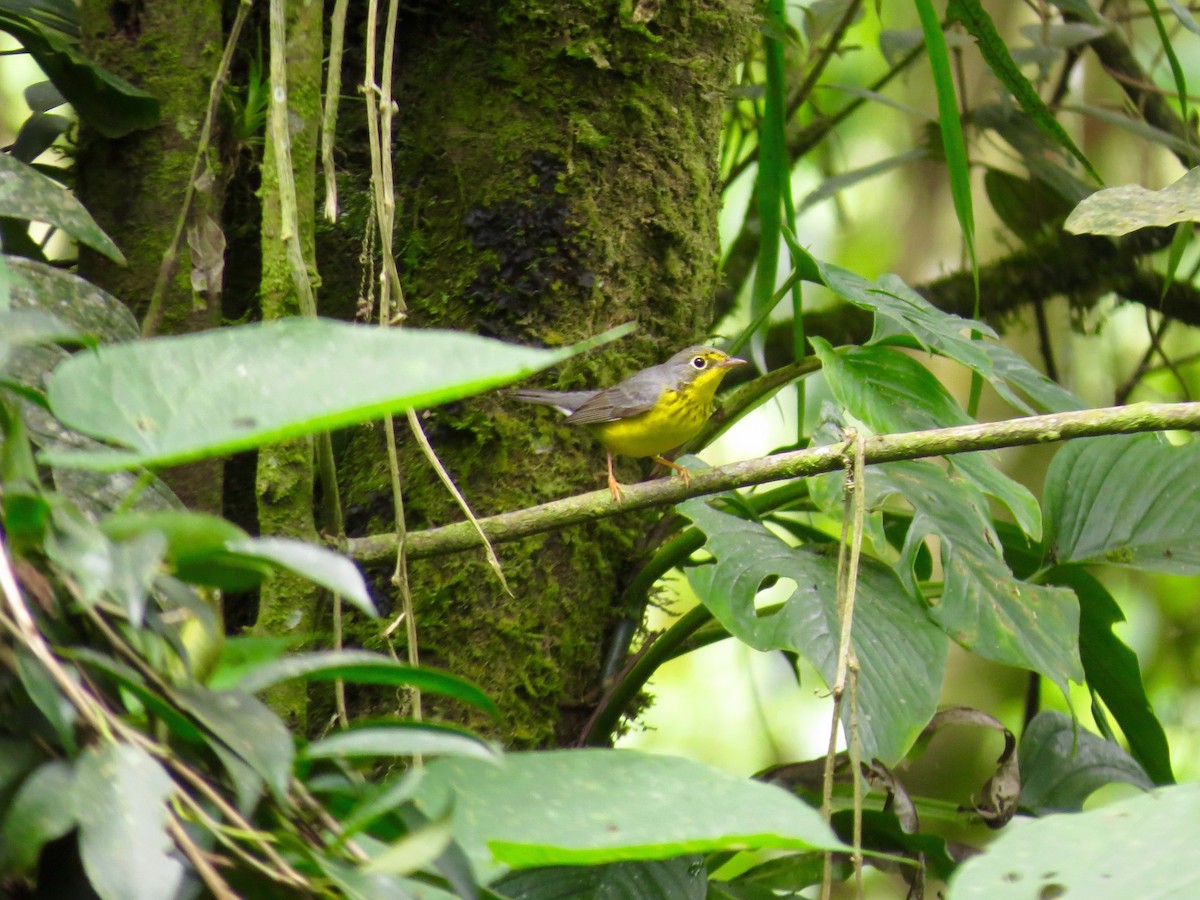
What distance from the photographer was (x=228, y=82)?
2.33 metres

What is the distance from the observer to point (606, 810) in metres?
0.77

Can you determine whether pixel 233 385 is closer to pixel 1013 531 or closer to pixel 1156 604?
pixel 1013 531

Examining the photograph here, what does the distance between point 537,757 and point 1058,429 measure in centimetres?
110

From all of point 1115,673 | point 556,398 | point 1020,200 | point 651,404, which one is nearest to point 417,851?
point 556,398

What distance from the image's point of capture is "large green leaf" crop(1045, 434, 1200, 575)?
8.23 feet

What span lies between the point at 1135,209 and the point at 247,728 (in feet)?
6.18

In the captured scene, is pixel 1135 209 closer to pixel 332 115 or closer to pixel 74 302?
pixel 332 115

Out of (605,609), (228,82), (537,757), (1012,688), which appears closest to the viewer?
(537,757)

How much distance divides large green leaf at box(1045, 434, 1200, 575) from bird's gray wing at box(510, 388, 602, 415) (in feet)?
3.75

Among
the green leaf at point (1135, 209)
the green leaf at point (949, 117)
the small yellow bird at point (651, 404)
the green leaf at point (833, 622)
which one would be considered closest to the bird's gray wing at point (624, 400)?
the small yellow bird at point (651, 404)

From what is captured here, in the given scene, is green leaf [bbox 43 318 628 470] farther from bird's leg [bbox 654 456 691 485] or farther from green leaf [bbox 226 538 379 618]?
bird's leg [bbox 654 456 691 485]

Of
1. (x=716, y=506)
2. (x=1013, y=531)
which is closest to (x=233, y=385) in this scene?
(x=716, y=506)

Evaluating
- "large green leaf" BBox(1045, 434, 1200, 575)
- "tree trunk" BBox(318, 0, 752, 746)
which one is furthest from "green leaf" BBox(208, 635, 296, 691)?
"large green leaf" BBox(1045, 434, 1200, 575)

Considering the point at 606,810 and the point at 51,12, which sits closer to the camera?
the point at 606,810
